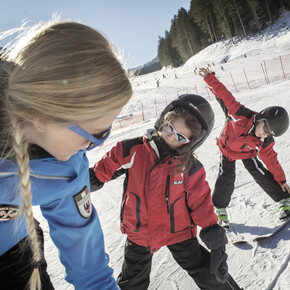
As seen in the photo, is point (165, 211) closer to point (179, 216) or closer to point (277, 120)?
point (179, 216)

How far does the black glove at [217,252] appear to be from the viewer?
158cm

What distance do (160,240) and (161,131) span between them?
0.93 meters

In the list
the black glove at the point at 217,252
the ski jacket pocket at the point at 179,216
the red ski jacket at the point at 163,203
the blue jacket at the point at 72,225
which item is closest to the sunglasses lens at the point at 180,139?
the red ski jacket at the point at 163,203

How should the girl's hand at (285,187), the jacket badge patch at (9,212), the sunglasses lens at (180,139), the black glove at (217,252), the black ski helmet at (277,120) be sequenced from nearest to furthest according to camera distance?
the jacket badge patch at (9,212)
the black glove at (217,252)
the sunglasses lens at (180,139)
the black ski helmet at (277,120)
the girl's hand at (285,187)

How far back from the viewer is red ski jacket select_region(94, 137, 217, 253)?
5.69ft

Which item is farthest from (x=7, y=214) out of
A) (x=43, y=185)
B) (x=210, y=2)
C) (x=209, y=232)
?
(x=210, y=2)

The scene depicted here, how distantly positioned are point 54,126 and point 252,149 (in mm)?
2559

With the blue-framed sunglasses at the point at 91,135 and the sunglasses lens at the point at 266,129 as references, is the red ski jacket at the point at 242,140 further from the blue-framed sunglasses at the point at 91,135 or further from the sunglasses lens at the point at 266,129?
the blue-framed sunglasses at the point at 91,135

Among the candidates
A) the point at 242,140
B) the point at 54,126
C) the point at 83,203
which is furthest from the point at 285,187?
the point at 54,126

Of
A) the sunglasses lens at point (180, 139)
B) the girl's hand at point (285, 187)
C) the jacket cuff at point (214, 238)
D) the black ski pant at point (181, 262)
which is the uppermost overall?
the sunglasses lens at point (180, 139)

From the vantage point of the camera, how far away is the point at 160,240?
1757 mm

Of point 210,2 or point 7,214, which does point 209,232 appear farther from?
point 210,2

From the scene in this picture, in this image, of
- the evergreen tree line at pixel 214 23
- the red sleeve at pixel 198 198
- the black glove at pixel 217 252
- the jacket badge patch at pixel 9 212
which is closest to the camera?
the jacket badge patch at pixel 9 212

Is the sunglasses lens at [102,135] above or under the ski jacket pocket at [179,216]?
above
